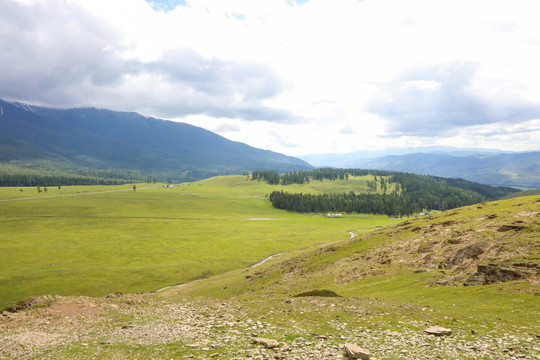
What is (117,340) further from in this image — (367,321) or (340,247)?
(340,247)

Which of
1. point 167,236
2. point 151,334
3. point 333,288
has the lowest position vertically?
point 167,236

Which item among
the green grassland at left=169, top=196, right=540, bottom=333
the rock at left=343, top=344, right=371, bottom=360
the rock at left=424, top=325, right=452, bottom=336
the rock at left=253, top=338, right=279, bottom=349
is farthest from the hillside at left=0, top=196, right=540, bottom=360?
the rock at left=343, top=344, right=371, bottom=360

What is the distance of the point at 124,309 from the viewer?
3103 cm

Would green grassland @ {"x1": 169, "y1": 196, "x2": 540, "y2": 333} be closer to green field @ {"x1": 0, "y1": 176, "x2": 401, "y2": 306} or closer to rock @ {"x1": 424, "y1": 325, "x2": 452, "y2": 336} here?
rock @ {"x1": 424, "y1": 325, "x2": 452, "y2": 336}

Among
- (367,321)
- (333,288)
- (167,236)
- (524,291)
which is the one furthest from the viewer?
(167,236)

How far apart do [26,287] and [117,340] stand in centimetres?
7098

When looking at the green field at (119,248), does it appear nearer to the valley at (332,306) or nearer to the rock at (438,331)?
the valley at (332,306)

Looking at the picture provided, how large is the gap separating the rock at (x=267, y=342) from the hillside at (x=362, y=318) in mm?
43

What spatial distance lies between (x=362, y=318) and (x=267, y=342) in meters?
→ 9.32

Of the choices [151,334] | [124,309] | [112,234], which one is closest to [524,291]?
[151,334]

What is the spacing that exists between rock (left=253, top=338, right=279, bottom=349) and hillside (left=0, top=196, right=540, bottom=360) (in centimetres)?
4

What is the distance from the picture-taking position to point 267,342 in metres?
17.9

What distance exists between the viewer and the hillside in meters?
17.2

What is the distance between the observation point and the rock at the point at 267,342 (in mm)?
17575
